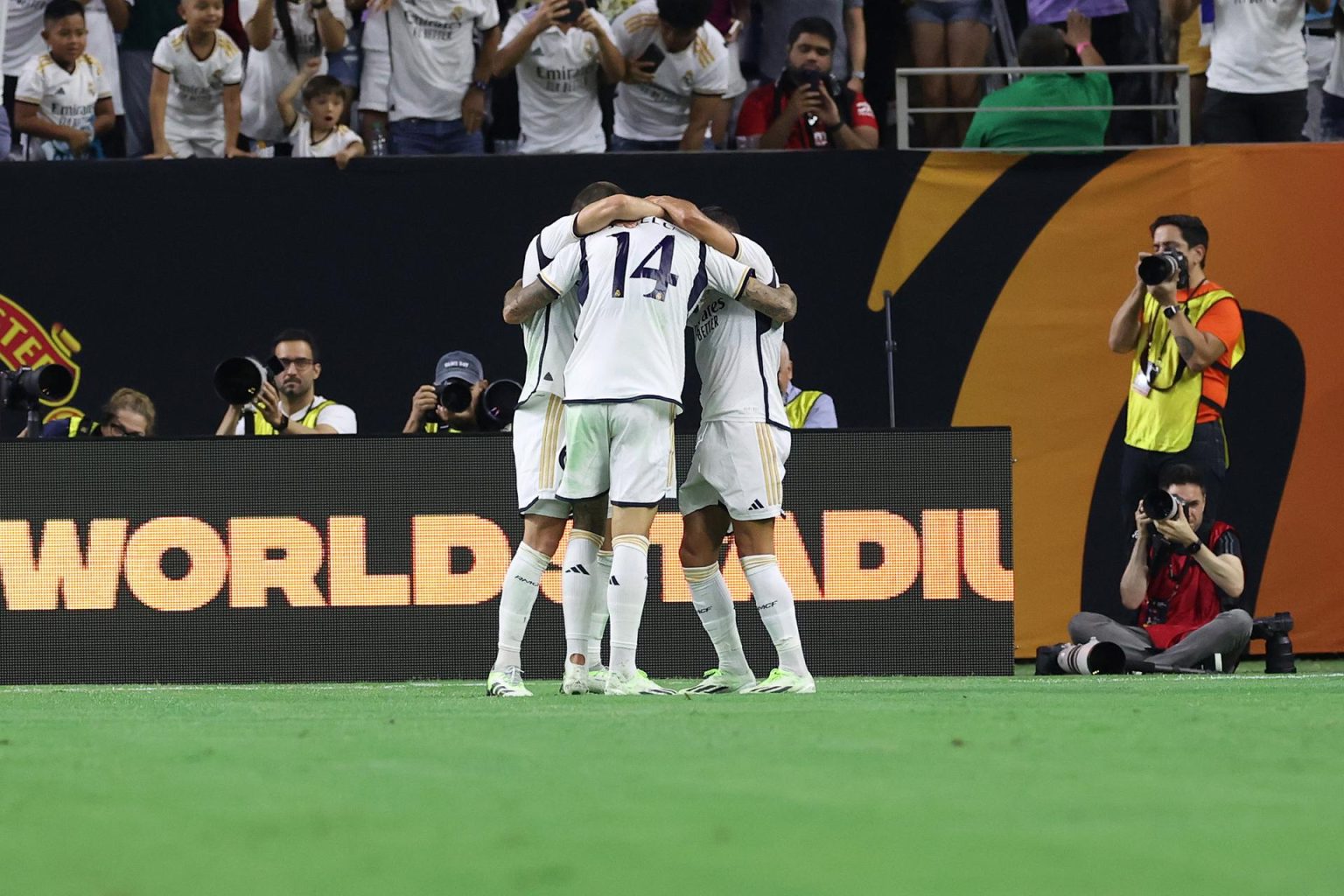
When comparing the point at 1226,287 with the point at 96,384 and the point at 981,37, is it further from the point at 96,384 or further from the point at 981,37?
the point at 96,384

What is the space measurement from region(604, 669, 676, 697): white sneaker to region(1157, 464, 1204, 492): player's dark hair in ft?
13.8

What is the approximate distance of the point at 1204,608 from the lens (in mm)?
10508

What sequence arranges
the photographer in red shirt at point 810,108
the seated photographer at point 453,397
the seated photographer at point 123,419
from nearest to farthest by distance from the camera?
the seated photographer at point 453,397
the seated photographer at point 123,419
the photographer in red shirt at point 810,108

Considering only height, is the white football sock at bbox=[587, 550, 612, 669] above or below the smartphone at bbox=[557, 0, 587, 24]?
below

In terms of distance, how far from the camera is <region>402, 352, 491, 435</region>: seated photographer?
10.4 m

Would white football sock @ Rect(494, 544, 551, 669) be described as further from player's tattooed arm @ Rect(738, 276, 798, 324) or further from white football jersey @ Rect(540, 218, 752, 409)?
player's tattooed arm @ Rect(738, 276, 798, 324)

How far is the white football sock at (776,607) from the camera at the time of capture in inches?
298

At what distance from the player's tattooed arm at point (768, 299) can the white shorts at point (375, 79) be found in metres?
6.22

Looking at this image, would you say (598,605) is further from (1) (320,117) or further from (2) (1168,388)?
(1) (320,117)

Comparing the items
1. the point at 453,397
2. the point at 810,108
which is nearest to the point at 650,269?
the point at 453,397

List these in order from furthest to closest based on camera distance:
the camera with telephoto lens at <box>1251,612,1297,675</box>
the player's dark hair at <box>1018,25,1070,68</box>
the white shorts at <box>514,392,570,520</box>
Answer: the player's dark hair at <box>1018,25,1070,68</box> < the camera with telephoto lens at <box>1251,612,1297,675</box> < the white shorts at <box>514,392,570,520</box>

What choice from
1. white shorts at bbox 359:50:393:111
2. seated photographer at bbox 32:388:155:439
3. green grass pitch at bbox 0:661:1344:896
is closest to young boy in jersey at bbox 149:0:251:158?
white shorts at bbox 359:50:393:111

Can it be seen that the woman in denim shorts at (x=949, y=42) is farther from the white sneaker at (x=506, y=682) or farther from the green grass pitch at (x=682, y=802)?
the green grass pitch at (x=682, y=802)

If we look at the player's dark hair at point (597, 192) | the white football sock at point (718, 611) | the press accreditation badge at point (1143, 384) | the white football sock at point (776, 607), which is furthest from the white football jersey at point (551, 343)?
the press accreditation badge at point (1143, 384)
